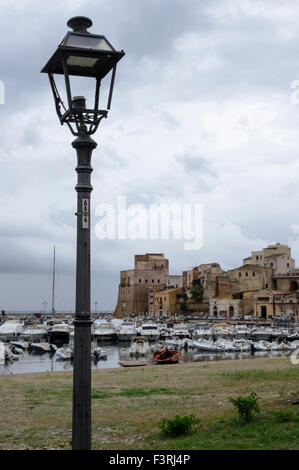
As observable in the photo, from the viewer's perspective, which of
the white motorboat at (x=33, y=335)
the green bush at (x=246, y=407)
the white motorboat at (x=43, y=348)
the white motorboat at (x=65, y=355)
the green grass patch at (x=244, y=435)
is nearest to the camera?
the green grass patch at (x=244, y=435)

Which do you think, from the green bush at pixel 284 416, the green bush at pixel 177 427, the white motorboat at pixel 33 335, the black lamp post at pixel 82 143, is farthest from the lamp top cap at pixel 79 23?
the white motorboat at pixel 33 335

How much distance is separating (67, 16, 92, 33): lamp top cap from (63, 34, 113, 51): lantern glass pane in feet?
0.51

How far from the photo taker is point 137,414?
42.1 feet

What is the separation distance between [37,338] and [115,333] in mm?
9448

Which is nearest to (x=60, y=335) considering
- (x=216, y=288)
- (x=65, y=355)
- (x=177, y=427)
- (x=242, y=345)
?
(x=65, y=355)

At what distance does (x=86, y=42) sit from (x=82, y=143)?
3.01ft

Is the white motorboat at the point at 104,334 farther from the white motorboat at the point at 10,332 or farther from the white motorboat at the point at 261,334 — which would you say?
the white motorboat at the point at 261,334

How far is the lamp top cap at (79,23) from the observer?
475 cm

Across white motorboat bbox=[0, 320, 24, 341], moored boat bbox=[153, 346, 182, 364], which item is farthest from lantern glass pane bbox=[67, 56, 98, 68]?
white motorboat bbox=[0, 320, 24, 341]

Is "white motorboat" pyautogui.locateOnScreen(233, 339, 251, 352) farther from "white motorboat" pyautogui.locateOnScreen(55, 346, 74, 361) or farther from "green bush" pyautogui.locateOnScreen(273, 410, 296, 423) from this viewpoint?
"green bush" pyautogui.locateOnScreen(273, 410, 296, 423)

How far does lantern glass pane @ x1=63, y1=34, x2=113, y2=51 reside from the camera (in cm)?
461

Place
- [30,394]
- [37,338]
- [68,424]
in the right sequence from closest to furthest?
1. [68,424]
2. [30,394]
3. [37,338]
